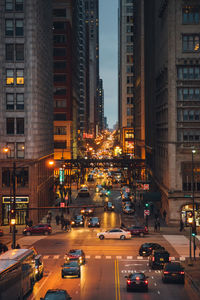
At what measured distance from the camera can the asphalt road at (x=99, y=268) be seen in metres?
32.5

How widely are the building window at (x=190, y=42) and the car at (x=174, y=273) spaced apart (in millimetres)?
39043

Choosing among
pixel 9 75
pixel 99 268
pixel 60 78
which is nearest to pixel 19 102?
pixel 9 75

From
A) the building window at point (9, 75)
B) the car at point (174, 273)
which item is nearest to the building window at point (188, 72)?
the building window at point (9, 75)

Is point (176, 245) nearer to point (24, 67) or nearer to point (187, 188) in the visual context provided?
point (187, 188)

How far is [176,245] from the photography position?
51.8m

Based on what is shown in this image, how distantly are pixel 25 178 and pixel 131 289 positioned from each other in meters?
35.9

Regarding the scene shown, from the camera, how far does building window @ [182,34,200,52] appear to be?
6631 cm

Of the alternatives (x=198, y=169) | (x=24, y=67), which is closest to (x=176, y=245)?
(x=198, y=169)

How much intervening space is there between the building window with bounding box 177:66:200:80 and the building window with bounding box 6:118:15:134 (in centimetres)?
2453

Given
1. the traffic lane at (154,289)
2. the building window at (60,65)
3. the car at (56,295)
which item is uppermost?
the building window at (60,65)

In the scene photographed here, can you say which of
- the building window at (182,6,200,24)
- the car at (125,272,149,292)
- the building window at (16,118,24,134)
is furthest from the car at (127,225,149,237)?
the building window at (182,6,200,24)

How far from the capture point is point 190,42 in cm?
6650

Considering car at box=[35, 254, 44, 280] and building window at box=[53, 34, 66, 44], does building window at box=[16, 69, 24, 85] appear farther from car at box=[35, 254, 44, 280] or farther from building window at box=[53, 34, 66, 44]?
building window at box=[53, 34, 66, 44]

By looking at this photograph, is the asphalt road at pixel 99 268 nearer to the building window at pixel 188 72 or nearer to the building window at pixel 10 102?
the building window at pixel 10 102
